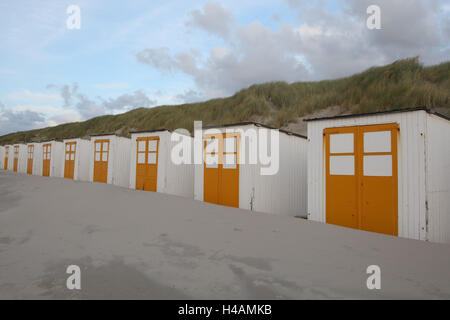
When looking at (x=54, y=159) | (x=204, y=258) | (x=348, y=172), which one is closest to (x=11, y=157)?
(x=54, y=159)

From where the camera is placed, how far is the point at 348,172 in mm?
6602

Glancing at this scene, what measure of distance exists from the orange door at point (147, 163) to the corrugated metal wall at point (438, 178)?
9.44m

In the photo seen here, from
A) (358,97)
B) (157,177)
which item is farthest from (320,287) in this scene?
(358,97)

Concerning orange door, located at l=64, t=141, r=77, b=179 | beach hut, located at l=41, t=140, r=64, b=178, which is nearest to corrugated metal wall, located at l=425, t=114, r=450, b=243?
orange door, located at l=64, t=141, r=77, b=179

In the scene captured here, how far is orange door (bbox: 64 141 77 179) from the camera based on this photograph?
690 inches

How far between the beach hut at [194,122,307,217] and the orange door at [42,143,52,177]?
51.1ft

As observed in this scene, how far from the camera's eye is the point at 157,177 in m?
11.7

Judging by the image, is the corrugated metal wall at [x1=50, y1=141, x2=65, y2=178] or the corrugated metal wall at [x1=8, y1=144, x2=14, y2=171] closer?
the corrugated metal wall at [x1=50, y1=141, x2=65, y2=178]

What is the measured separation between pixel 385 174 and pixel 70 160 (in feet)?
59.1

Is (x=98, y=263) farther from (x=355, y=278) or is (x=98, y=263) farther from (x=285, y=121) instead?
(x=285, y=121)

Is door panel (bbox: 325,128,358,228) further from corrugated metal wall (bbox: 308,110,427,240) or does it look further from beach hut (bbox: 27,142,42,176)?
beach hut (bbox: 27,142,42,176)

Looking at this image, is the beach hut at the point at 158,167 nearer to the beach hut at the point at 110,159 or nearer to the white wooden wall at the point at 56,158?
the beach hut at the point at 110,159

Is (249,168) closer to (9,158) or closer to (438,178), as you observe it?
(438,178)

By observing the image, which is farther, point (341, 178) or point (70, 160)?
point (70, 160)
